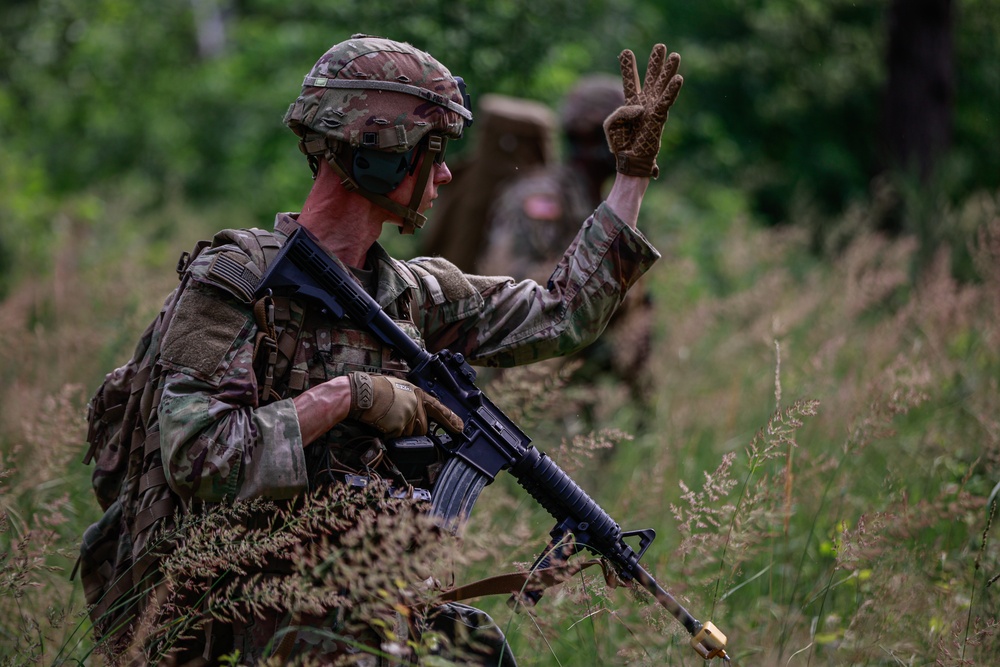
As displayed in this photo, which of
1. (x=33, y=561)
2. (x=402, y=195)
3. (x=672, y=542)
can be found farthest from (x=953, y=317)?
(x=33, y=561)

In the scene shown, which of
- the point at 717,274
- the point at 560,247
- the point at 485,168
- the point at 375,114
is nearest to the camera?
the point at 375,114

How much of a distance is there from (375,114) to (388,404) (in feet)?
2.23

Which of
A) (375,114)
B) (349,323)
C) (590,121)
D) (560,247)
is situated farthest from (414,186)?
(590,121)

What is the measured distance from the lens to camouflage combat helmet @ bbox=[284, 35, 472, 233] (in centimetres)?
252

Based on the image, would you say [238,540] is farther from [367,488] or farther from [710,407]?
[710,407]

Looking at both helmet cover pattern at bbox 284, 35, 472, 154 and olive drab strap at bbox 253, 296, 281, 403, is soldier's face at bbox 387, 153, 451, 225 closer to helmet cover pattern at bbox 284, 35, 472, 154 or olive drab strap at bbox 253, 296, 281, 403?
helmet cover pattern at bbox 284, 35, 472, 154

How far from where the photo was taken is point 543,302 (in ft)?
9.48

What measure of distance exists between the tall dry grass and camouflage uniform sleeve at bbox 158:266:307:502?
196 millimetres

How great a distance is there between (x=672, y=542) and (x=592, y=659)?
1250 mm

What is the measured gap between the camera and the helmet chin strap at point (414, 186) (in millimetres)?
2557

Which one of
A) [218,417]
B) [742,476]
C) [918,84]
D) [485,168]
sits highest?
[218,417]

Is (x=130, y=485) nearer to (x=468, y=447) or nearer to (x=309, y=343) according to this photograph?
(x=309, y=343)

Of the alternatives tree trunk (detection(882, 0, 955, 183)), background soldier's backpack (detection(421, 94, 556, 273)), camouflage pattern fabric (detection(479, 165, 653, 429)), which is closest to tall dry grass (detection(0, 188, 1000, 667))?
camouflage pattern fabric (detection(479, 165, 653, 429))

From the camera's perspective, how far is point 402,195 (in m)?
2.63
